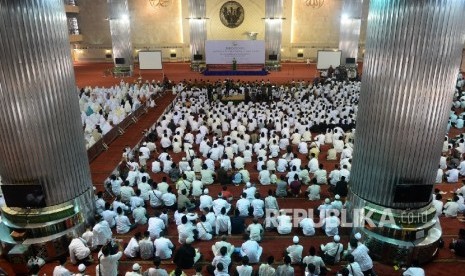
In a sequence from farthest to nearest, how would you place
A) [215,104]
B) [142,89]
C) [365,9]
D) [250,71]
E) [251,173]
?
[365,9] → [250,71] → [142,89] → [215,104] → [251,173]

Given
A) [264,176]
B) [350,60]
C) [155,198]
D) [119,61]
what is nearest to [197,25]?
[119,61]

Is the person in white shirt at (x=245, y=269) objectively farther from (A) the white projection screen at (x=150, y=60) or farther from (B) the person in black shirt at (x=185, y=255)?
(A) the white projection screen at (x=150, y=60)

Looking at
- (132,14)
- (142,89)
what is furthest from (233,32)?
(142,89)

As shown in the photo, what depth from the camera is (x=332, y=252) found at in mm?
6285

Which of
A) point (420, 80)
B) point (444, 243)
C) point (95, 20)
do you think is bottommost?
point (444, 243)

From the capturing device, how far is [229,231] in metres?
7.27

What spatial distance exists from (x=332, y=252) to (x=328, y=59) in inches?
700

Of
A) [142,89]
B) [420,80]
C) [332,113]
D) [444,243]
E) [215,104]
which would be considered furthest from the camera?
[142,89]

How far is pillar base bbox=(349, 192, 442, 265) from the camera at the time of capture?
6.17 meters

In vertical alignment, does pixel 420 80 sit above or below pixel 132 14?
below

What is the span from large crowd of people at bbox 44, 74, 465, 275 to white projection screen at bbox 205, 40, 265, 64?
7762 millimetres

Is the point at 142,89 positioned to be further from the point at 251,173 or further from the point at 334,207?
the point at 334,207

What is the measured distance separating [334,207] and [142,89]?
12.1 metres

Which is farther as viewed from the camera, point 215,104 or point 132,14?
point 132,14
